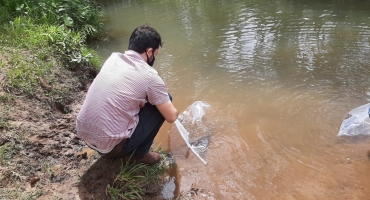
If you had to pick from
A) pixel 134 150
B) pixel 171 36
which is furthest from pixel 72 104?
pixel 171 36

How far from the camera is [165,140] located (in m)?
3.13

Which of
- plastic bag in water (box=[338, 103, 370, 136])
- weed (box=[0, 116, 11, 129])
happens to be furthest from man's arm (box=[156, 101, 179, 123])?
plastic bag in water (box=[338, 103, 370, 136])

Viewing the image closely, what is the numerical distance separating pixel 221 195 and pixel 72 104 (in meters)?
1.90

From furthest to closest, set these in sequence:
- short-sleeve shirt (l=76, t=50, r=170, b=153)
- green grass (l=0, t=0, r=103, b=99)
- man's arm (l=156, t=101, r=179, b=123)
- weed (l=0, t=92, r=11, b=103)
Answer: green grass (l=0, t=0, r=103, b=99) → weed (l=0, t=92, r=11, b=103) → man's arm (l=156, t=101, r=179, b=123) → short-sleeve shirt (l=76, t=50, r=170, b=153)

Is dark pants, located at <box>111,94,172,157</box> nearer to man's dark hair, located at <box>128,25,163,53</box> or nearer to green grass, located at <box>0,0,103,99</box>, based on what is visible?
man's dark hair, located at <box>128,25,163,53</box>

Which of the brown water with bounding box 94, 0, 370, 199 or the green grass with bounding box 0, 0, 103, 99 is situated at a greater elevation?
the green grass with bounding box 0, 0, 103, 99

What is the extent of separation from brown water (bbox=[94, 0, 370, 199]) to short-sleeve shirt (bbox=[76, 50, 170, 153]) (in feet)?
2.15

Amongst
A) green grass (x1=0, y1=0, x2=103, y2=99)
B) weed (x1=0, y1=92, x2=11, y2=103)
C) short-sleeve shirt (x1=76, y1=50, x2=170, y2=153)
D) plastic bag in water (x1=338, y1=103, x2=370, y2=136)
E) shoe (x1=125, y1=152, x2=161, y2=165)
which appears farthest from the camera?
green grass (x1=0, y1=0, x2=103, y2=99)

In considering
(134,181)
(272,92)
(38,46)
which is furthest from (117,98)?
(38,46)

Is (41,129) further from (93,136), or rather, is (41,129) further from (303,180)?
(303,180)

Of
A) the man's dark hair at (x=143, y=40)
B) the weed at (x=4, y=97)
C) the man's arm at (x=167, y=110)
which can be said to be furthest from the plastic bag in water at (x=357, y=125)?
the weed at (x=4, y=97)

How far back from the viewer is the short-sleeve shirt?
2031mm

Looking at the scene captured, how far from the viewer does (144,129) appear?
2.23 meters

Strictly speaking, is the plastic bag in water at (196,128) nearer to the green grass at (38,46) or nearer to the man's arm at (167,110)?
the man's arm at (167,110)
